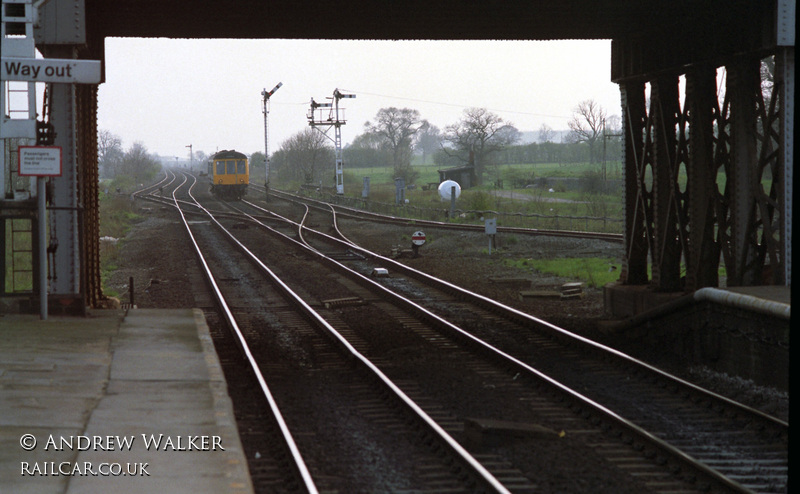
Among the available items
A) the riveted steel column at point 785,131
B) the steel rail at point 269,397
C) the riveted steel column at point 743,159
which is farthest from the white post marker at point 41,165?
the riveted steel column at point 785,131

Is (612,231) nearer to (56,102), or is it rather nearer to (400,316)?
(400,316)

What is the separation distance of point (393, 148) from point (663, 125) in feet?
368

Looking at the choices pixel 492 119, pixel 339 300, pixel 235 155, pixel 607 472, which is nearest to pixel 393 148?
pixel 492 119

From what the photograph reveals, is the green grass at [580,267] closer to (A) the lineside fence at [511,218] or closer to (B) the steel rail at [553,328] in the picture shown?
(B) the steel rail at [553,328]

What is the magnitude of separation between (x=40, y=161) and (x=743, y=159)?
32.0 feet

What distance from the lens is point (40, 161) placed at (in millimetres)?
11617

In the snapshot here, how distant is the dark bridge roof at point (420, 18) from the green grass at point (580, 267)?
6477mm

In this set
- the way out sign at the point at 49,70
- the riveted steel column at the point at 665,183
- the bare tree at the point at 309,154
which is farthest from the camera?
the bare tree at the point at 309,154

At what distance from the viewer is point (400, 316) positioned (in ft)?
49.2

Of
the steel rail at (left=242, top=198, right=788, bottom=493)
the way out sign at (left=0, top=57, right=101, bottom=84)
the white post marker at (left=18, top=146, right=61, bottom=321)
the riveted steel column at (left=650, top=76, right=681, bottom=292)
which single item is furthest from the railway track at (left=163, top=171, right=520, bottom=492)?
the riveted steel column at (left=650, top=76, right=681, bottom=292)

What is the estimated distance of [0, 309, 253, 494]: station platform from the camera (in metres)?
6.30

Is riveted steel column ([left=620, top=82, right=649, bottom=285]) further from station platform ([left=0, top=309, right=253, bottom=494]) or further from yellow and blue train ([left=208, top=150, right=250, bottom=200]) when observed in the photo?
yellow and blue train ([left=208, top=150, right=250, bottom=200])

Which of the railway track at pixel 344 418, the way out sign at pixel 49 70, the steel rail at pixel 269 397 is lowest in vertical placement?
the railway track at pixel 344 418

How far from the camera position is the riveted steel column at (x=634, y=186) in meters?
14.7
